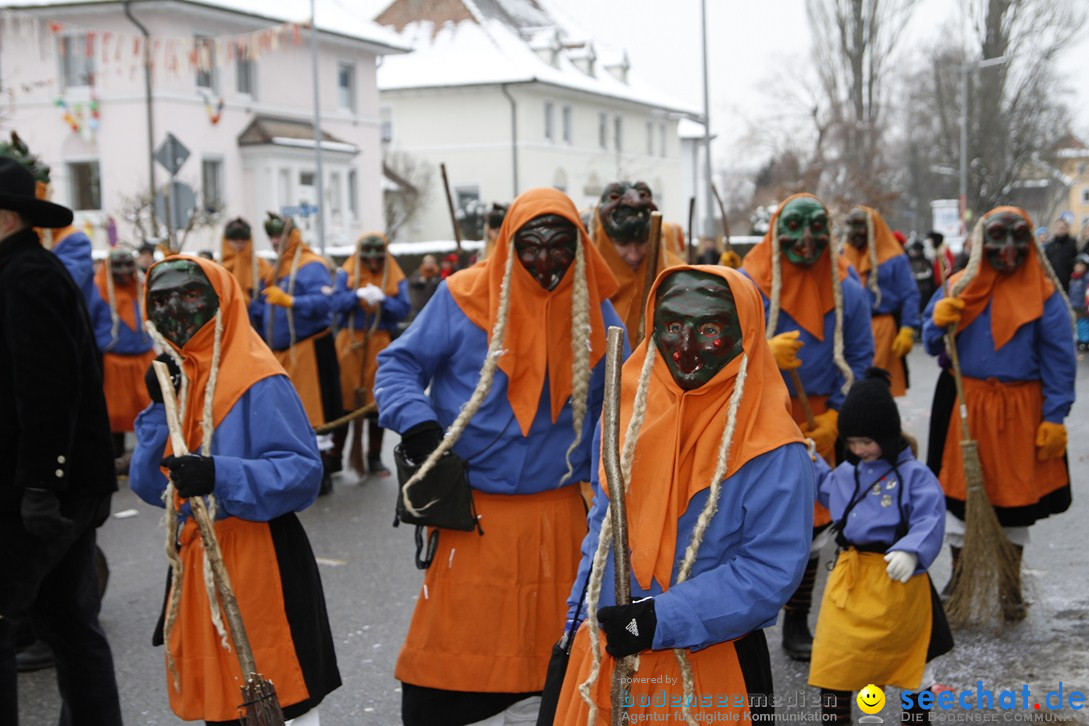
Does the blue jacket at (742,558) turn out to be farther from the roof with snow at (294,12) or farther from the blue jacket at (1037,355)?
the roof with snow at (294,12)

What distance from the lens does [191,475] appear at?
3488 mm

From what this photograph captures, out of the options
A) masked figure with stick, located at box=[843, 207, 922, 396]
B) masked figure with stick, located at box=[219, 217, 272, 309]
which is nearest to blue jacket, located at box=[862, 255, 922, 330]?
masked figure with stick, located at box=[843, 207, 922, 396]

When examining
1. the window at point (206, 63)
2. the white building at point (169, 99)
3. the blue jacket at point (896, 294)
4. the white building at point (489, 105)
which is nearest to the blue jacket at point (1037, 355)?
the blue jacket at point (896, 294)

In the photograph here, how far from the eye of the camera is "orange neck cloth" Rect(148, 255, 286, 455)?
3752mm

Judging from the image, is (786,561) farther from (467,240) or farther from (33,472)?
(467,240)

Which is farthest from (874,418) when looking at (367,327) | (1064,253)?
(1064,253)

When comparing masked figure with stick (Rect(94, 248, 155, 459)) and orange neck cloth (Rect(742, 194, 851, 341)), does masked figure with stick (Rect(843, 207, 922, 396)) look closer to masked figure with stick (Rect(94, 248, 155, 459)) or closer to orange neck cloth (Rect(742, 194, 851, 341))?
orange neck cloth (Rect(742, 194, 851, 341))

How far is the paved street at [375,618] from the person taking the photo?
5.25m

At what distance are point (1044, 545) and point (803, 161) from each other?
31.8m

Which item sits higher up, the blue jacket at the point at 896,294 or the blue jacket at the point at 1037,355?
the blue jacket at the point at 896,294

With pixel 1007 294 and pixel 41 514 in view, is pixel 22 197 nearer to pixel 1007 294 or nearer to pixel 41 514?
pixel 41 514

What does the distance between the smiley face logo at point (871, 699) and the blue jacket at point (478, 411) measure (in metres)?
1.42

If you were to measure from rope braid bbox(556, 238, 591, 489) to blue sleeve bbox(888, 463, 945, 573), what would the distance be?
129cm

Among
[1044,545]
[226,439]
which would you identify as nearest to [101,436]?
[226,439]
